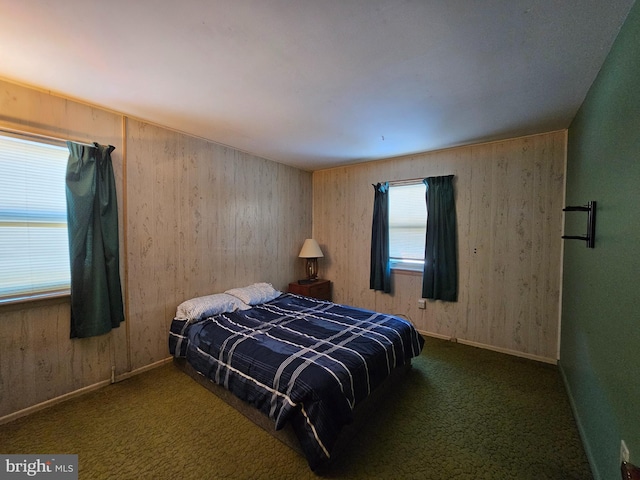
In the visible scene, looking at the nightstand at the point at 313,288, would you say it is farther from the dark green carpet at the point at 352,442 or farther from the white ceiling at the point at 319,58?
→ the white ceiling at the point at 319,58

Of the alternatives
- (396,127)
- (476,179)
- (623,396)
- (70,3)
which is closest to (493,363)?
(623,396)

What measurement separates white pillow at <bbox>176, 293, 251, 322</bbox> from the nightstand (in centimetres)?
106

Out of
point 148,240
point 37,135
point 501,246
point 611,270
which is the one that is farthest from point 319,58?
point 501,246

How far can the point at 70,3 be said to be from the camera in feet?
3.94

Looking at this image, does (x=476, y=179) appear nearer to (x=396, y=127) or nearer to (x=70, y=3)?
(x=396, y=127)

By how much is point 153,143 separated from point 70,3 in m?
1.50

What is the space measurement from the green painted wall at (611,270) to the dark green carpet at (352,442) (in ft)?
0.93

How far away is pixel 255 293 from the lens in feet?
10.5

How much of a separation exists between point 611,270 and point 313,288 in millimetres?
3134

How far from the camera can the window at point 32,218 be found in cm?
185

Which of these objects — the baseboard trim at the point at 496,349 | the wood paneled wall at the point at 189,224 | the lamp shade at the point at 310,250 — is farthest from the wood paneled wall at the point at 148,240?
the baseboard trim at the point at 496,349

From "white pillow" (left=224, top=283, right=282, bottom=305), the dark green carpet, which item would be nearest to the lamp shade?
"white pillow" (left=224, top=283, right=282, bottom=305)

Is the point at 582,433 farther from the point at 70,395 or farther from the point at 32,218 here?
the point at 32,218

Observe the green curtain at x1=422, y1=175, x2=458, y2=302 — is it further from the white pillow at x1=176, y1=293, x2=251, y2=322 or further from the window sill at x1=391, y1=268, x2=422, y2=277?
the white pillow at x1=176, y1=293, x2=251, y2=322
